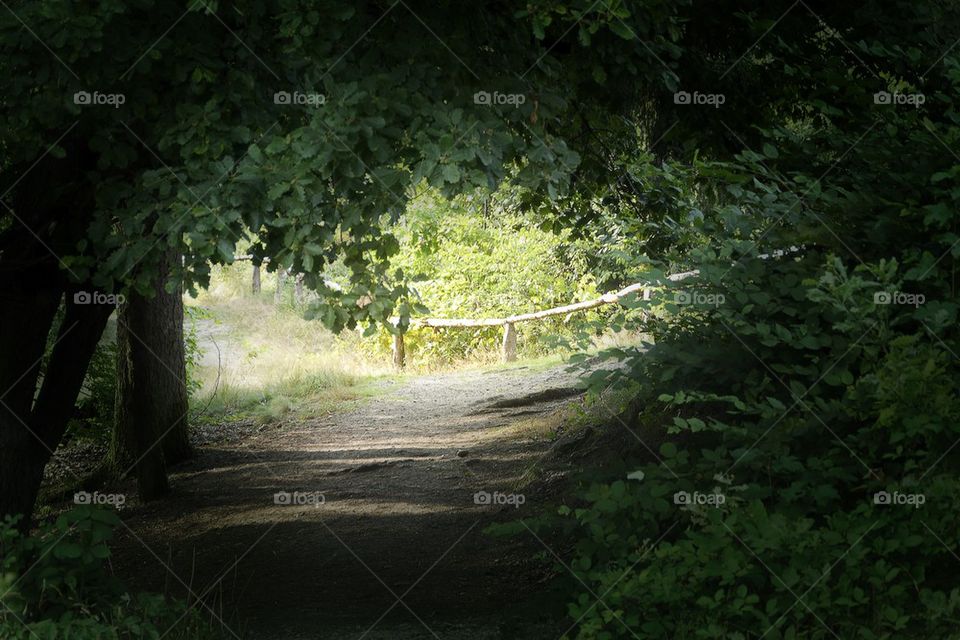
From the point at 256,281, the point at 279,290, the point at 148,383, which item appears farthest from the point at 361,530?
the point at 256,281

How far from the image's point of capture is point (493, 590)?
607 centimetres

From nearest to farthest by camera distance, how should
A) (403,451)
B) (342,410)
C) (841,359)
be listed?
(841,359) < (403,451) < (342,410)

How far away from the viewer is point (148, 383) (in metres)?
9.66

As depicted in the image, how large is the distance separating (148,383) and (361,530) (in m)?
3.14

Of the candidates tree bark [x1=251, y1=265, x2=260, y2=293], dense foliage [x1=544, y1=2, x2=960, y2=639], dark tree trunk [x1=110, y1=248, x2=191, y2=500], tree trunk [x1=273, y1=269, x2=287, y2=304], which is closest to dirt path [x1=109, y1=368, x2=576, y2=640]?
dark tree trunk [x1=110, y1=248, x2=191, y2=500]

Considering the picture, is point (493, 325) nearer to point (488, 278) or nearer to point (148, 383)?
point (488, 278)

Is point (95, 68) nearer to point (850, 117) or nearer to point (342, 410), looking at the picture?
point (850, 117)

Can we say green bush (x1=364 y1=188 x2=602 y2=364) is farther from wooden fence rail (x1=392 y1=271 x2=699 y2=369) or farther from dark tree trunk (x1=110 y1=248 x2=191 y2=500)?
dark tree trunk (x1=110 y1=248 x2=191 y2=500)

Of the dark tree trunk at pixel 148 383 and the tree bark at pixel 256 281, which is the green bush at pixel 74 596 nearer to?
the dark tree trunk at pixel 148 383

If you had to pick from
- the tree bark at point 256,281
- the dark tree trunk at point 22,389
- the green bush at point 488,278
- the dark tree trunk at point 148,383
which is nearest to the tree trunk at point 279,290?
the tree bark at point 256,281

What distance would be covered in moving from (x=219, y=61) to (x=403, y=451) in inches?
266

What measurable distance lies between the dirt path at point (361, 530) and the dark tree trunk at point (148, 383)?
0.46m

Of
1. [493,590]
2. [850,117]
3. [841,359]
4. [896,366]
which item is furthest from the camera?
[493,590]

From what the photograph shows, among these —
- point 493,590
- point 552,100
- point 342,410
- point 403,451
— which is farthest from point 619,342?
point 552,100
